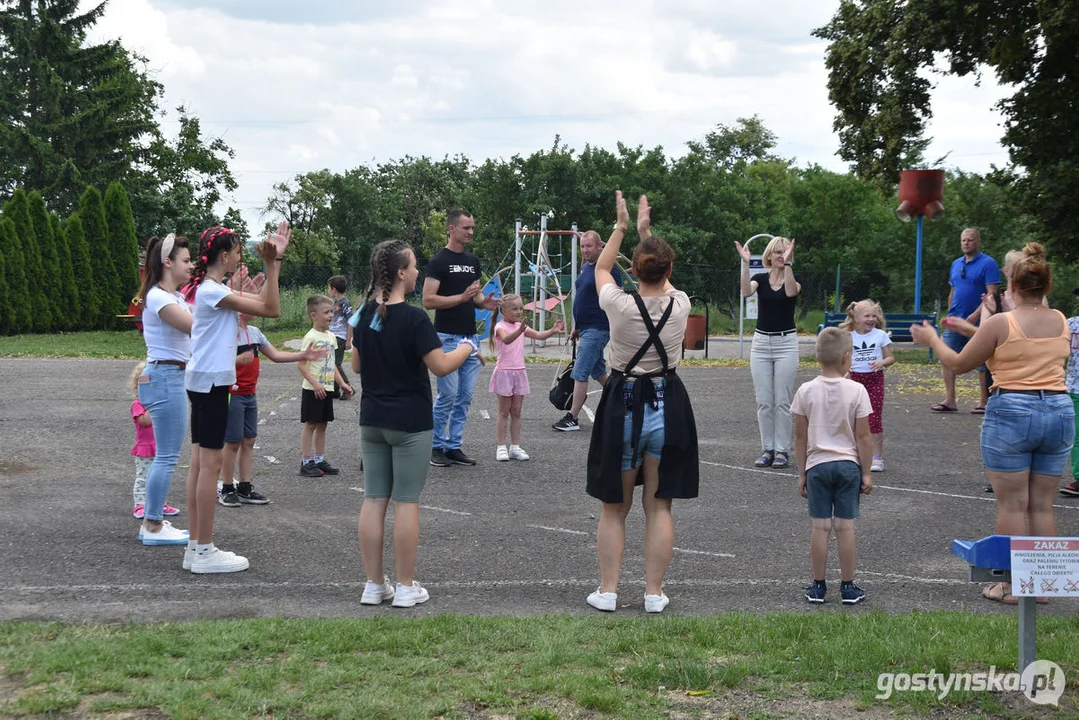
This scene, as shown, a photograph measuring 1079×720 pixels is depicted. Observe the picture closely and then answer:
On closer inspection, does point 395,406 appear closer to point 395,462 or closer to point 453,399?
point 395,462

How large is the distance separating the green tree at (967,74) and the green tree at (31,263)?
21069 mm

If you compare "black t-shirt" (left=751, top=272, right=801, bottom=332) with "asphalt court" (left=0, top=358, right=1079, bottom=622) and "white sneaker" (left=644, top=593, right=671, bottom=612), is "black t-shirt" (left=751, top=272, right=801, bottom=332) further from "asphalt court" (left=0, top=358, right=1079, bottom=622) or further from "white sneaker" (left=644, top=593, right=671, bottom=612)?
"white sneaker" (left=644, top=593, right=671, bottom=612)

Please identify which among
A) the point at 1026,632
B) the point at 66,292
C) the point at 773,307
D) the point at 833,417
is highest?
the point at 66,292

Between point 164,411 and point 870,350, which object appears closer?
A: point 164,411

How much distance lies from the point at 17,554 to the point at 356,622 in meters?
2.76

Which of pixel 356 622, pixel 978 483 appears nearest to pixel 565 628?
pixel 356 622

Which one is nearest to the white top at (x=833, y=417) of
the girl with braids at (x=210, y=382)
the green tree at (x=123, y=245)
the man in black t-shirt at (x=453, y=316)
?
the girl with braids at (x=210, y=382)

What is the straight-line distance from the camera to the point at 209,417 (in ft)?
19.8

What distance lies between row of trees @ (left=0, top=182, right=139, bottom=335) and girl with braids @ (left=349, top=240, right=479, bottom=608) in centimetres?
2525

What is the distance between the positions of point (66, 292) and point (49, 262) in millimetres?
917

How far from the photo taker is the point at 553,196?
3391 centimetres

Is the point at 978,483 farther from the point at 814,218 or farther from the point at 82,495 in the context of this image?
the point at 814,218

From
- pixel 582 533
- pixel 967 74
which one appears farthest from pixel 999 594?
pixel 967 74

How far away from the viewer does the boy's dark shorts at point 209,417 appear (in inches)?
237
